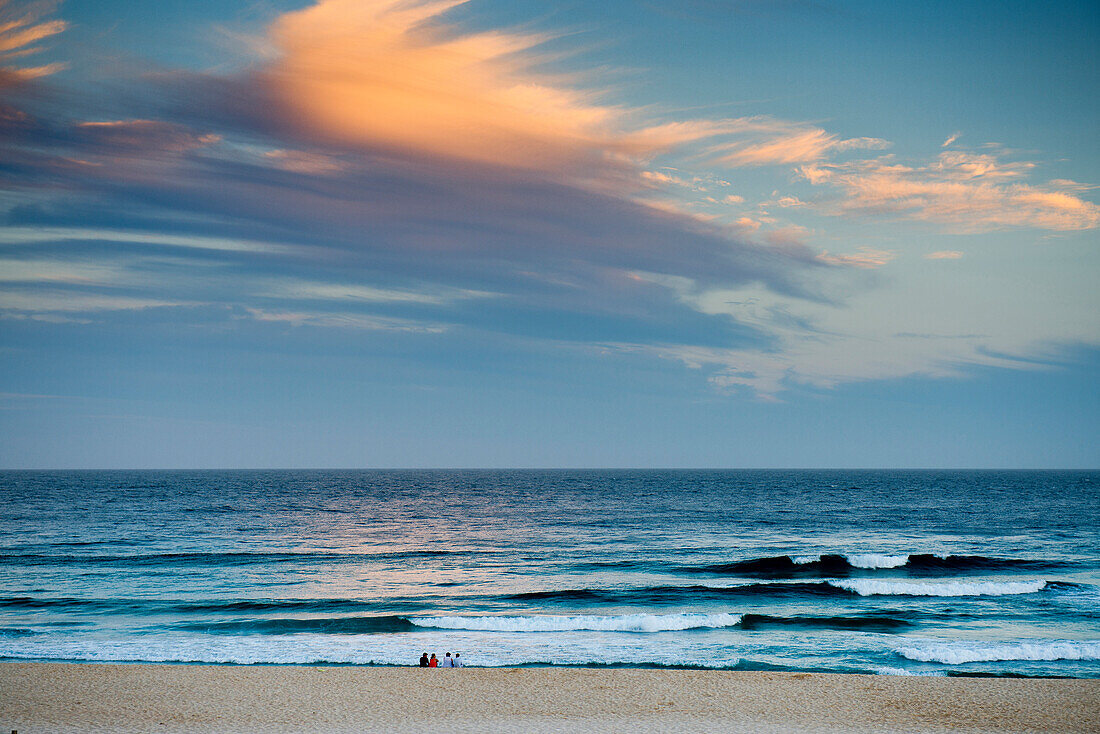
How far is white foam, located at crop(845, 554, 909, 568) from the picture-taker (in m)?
36.8

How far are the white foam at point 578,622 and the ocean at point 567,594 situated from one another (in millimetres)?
94

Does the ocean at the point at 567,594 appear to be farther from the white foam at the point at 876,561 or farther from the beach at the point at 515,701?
the beach at the point at 515,701

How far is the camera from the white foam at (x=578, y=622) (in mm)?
24609

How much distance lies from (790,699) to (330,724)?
379 inches

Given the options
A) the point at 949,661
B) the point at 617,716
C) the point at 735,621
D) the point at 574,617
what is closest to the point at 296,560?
the point at 574,617

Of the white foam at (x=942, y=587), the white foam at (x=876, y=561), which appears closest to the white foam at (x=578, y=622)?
the white foam at (x=942, y=587)

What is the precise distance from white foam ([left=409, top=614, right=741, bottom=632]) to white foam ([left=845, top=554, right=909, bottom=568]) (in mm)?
14327

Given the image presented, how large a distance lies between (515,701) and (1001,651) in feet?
48.5

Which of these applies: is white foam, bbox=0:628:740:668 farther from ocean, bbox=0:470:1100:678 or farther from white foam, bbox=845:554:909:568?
white foam, bbox=845:554:909:568

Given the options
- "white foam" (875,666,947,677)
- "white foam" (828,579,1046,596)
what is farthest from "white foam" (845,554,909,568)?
"white foam" (875,666,947,677)

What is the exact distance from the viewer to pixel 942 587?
31.1m

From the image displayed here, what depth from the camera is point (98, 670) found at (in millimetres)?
18266

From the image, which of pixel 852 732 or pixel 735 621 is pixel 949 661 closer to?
pixel 735 621

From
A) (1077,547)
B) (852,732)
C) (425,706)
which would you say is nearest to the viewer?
(852,732)
